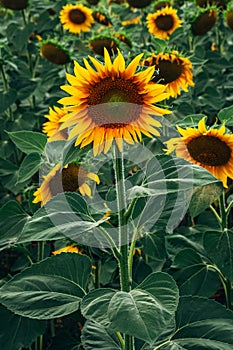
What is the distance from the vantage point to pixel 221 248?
104cm

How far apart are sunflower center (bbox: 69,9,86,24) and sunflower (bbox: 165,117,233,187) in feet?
3.74

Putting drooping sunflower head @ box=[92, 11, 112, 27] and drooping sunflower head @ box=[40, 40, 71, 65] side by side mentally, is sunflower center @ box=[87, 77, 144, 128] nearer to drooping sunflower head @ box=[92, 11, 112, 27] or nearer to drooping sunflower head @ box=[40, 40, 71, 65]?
drooping sunflower head @ box=[40, 40, 71, 65]

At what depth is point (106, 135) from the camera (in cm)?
83

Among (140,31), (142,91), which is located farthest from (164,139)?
(140,31)

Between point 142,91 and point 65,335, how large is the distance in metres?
0.57

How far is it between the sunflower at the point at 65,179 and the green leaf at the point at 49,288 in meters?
0.19

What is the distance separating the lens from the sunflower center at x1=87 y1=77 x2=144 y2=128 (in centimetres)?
81

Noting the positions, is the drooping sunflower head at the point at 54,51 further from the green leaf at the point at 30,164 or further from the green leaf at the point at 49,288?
the green leaf at the point at 49,288

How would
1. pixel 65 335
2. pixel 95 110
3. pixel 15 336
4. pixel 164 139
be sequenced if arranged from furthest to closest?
pixel 164 139 < pixel 65 335 < pixel 15 336 < pixel 95 110

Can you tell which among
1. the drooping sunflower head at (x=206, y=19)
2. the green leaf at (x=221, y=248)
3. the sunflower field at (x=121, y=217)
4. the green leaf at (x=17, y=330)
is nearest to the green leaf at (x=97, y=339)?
the sunflower field at (x=121, y=217)

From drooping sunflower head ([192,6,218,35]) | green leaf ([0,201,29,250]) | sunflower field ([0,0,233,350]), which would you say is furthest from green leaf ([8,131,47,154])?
drooping sunflower head ([192,6,218,35])

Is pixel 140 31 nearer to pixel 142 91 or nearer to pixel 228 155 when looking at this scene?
pixel 228 155

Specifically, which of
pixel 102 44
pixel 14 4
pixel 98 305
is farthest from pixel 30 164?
pixel 14 4

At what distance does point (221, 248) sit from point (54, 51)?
2.91 feet
